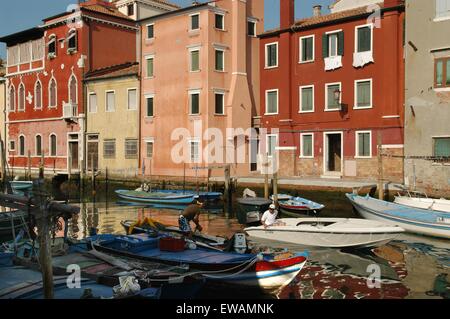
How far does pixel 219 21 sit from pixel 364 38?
9.71 m

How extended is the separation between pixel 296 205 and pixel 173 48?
52.8 feet

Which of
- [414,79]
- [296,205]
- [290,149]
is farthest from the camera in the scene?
[290,149]

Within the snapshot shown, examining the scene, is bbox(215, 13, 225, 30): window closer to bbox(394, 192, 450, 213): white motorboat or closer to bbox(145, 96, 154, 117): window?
bbox(145, 96, 154, 117): window

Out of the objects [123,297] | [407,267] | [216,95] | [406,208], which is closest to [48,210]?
[123,297]

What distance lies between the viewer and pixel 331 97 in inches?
1139

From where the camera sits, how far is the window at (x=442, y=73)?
23.6 metres

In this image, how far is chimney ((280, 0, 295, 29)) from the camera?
99.7 feet

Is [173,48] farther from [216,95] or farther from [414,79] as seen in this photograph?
[414,79]

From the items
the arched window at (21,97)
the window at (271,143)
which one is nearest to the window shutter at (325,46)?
the window at (271,143)

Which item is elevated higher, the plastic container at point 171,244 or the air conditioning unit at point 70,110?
the air conditioning unit at point 70,110

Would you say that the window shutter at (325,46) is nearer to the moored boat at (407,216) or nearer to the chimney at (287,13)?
the chimney at (287,13)

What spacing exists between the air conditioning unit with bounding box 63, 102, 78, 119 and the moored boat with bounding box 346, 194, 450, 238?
24.7m

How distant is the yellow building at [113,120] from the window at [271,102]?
9627 millimetres
